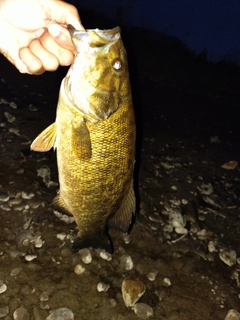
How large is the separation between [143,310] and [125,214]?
0.97 metres

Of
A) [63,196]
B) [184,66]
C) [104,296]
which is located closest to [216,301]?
[104,296]

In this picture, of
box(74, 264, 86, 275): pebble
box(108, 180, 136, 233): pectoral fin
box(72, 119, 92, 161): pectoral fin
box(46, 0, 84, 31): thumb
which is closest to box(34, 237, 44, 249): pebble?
box(74, 264, 86, 275): pebble

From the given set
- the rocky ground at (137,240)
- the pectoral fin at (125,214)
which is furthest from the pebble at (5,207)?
the pectoral fin at (125,214)

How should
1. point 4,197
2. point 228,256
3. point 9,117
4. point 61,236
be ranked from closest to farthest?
1. point 61,236
2. point 4,197
3. point 228,256
4. point 9,117

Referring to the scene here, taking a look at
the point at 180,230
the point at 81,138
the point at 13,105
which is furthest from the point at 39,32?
the point at 13,105

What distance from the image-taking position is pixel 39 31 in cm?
268

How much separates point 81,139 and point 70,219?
163 centimetres

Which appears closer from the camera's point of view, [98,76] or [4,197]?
[98,76]

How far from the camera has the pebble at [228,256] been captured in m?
3.81

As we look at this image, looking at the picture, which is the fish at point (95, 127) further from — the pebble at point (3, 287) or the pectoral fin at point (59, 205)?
the pebble at point (3, 287)

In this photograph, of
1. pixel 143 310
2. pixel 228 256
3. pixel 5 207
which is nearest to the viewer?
pixel 143 310

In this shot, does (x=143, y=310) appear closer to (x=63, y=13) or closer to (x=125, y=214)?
(x=125, y=214)

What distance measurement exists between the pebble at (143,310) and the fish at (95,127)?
41.6 inches

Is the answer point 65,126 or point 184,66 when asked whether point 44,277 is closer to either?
point 65,126
